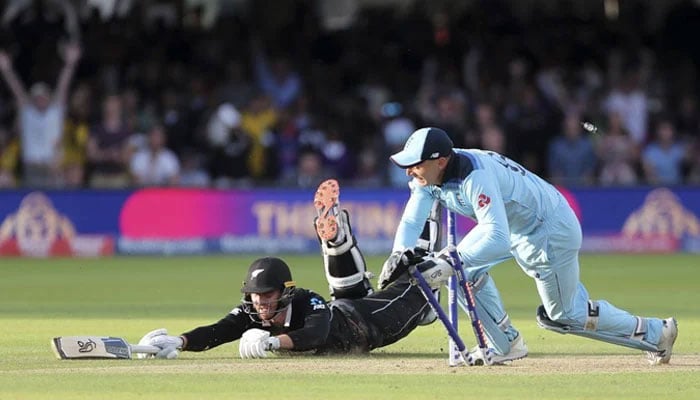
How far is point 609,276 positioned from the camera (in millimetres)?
19797

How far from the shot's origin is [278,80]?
84.1 ft

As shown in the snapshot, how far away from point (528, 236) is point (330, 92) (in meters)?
16.2

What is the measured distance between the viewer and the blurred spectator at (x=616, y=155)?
24609 millimetres

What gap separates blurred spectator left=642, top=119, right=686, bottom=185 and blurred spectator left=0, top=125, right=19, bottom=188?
990 centimetres

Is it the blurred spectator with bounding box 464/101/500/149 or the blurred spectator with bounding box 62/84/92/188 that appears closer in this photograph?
the blurred spectator with bounding box 62/84/92/188

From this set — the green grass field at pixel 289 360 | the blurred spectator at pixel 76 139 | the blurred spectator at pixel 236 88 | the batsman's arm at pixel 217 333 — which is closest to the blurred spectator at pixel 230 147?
the blurred spectator at pixel 236 88

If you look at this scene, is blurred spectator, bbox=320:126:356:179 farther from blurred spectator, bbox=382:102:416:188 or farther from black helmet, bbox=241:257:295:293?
black helmet, bbox=241:257:295:293

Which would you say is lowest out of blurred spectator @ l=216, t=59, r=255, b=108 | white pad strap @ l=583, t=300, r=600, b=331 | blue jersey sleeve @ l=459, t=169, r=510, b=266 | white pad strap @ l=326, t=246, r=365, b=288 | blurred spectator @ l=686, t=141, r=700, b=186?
white pad strap @ l=583, t=300, r=600, b=331

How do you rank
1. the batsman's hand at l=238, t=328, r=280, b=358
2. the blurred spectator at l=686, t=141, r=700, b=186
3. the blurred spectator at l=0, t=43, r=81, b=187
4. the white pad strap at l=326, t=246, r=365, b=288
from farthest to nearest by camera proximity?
the blurred spectator at l=686, t=141, r=700, b=186 → the blurred spectator at l=0, t=43, r=81, b=187 → the white pad strap at l=326, t=246, r=365, b=288 → the batsman's hand at l=238, t=328, r=280, b=358

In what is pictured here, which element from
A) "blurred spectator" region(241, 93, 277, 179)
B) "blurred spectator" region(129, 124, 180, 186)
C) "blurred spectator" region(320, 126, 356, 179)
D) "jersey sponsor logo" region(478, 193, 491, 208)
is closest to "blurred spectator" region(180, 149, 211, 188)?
"blurred spectator" region(129, 124, 180, 186)

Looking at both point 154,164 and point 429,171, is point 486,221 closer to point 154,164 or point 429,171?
point 429,171

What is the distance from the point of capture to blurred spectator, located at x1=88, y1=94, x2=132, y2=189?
931 inches

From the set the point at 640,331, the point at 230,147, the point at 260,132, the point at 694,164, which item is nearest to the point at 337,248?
the point at 640,331

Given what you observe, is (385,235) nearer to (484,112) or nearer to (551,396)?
(484,112)
